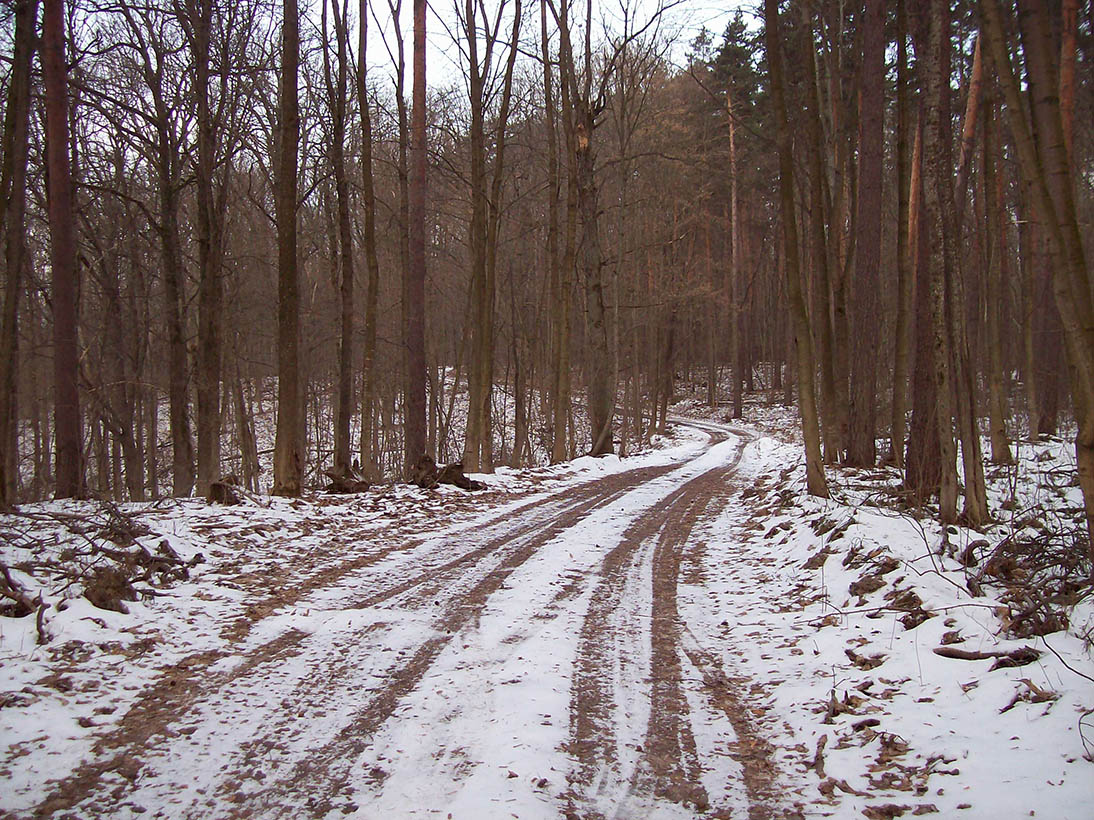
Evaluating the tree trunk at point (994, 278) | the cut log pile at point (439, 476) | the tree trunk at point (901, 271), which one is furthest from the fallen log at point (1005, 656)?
the tree trunk at point (994, 278)

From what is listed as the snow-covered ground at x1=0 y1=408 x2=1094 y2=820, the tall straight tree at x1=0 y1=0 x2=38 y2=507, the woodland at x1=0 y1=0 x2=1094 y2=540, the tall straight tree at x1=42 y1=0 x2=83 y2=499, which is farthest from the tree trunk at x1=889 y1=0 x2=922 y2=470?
the tall straight tree at x1=0 y1=0 x2=38 y2=507

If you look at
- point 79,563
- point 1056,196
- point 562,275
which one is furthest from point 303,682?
point 562,275

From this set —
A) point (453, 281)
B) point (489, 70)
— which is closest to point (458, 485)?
point (489, 70)

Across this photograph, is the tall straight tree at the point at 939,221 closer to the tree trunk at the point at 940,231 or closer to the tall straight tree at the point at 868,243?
the tree trunk at the point at 940,231

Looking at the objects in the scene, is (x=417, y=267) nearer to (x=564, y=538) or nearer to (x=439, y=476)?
(x=439, y=476)

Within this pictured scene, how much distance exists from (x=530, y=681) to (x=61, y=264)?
29.2ft

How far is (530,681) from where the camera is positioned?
417 cm

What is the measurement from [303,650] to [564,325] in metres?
13.8

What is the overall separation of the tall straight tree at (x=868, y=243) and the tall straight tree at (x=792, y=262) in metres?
3.21

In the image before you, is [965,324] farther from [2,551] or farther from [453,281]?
[453,281]

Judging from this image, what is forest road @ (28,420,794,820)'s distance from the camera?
2.98 metres

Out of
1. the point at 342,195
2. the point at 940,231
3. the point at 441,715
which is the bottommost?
the point at 441,715

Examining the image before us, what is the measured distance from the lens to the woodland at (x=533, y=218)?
24.7 feet

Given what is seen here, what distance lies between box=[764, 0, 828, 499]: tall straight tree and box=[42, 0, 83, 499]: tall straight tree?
9725 mm
